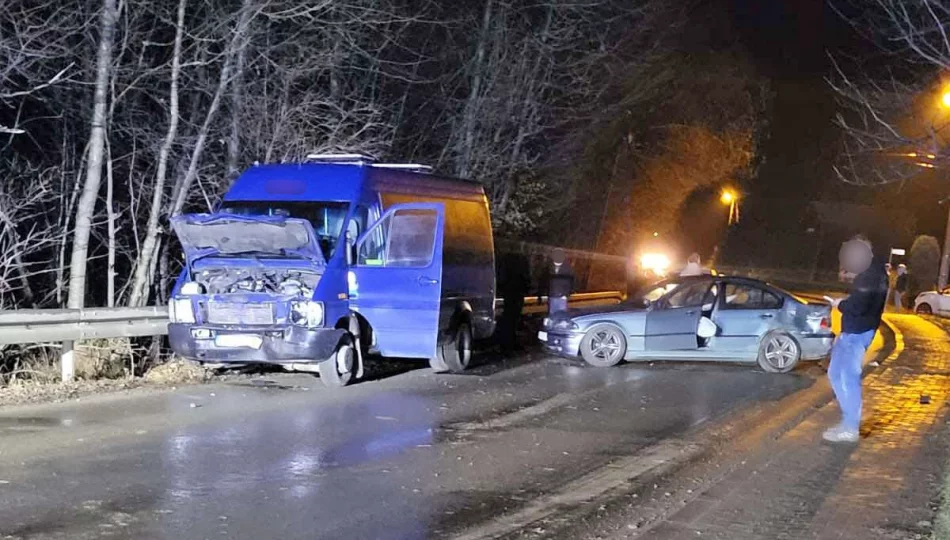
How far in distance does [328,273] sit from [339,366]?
3.80ft

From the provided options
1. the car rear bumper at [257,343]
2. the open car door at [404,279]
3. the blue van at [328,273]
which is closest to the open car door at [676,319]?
the blue van at [328,273]

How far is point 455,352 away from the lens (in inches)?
554

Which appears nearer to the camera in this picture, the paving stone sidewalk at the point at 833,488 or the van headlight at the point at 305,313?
the paving stone sidewalk at the point at 833,488

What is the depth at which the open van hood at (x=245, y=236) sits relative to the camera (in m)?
11.5

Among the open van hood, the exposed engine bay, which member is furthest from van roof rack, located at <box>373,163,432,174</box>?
the exposed engine bay

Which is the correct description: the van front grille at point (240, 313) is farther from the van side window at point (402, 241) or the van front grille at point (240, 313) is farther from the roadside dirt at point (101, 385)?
the van side window at point (402, 241)

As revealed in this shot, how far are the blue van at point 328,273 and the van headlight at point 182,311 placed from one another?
0.04ft

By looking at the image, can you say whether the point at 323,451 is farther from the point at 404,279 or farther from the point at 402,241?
the point at 402,241

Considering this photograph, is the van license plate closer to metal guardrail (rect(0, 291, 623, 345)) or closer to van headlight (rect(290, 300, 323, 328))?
van headlight (rect(290, 300, 323, 328))

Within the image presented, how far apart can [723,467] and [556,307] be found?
1072 centimetres

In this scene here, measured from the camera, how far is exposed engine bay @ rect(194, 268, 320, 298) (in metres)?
12.0

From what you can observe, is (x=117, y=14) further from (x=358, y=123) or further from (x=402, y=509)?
(x=402, y=509)

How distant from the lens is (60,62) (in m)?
14.1

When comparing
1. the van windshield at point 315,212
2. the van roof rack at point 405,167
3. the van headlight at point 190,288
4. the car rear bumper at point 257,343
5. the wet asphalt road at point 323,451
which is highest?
the van roof rack at point 405,167
